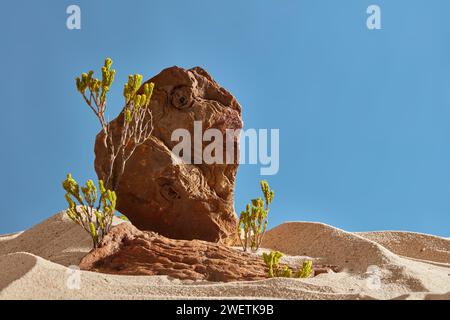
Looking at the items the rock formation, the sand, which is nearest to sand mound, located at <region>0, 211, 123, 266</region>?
the sand

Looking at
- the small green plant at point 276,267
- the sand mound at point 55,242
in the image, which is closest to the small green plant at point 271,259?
the small green plant at point 276,267

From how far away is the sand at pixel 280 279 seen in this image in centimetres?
487

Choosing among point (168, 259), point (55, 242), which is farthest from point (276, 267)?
point (55, 242)

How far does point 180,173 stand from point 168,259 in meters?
1.68

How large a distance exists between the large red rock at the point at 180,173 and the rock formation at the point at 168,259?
2.89 ft

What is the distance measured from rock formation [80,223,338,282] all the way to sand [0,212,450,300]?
0.93 feet

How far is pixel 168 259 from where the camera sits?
655cm

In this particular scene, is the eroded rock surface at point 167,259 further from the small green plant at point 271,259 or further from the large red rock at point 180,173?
the large red rock at point 180,173

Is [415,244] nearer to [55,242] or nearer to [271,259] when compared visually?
[271,259]

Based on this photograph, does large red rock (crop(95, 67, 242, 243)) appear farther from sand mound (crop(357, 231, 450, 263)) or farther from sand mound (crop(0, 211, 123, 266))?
sand mound (crop(357, 231, 450, 263))

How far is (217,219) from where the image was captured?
820 centimetres

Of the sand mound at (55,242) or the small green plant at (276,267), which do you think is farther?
the sand mound at (55,242)

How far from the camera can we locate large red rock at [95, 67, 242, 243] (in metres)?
7.85
